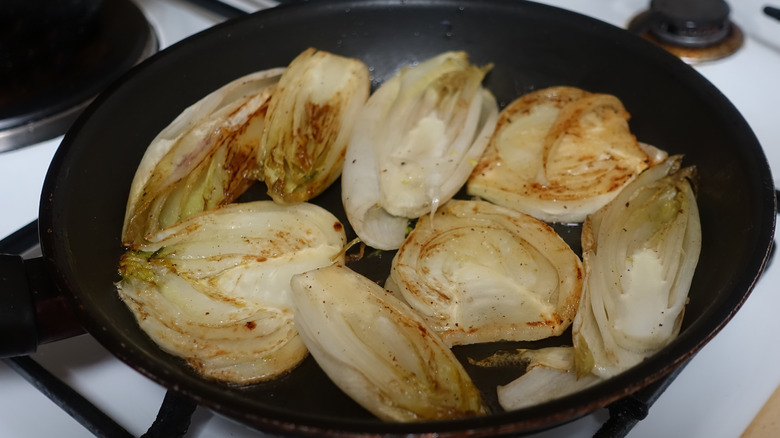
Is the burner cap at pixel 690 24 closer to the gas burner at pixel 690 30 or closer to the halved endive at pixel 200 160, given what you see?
the gas burner at pixel 690 30

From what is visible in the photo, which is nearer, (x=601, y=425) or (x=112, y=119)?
(x=601, y=425)

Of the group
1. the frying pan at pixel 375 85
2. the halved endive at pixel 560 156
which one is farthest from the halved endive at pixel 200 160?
the halved endive at pixel 560 156

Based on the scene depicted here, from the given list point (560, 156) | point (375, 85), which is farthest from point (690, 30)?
point (375, 85)

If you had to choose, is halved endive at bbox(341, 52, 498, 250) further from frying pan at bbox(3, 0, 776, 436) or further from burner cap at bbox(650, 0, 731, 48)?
burner cap at bbox(650, 0, 731, 48)

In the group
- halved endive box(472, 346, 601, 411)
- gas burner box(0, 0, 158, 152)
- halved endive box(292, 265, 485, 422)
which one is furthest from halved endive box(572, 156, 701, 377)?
gas burner box(0, 0, 158, 152)

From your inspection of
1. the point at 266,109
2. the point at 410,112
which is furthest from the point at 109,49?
the point at 410,112

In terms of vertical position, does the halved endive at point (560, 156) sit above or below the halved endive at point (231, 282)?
above

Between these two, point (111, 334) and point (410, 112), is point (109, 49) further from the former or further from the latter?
point (111, 334)

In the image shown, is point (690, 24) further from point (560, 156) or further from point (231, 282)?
point (231, 282)
